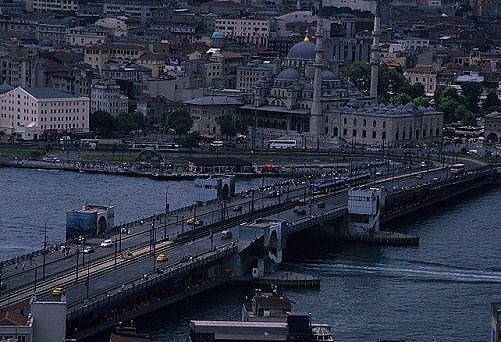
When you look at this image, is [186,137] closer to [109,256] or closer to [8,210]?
[8,210]

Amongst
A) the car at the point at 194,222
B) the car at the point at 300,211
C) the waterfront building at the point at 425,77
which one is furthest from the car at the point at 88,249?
the waterfront building at the point at 425,77

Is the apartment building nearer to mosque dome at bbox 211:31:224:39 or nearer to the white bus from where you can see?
mosque dome at bbox 211:31:224:39

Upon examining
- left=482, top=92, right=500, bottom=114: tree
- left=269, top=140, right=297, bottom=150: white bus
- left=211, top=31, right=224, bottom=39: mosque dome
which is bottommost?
left=269, top=140, right=297, bottom=150: white bus

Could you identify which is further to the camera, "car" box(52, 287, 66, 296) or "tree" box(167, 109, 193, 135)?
"tree" box(167, 109, 193, 135)

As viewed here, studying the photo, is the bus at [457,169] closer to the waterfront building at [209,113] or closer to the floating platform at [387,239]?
the floating platform at [387,239]

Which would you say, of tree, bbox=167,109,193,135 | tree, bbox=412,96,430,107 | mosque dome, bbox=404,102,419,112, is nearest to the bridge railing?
tree, bbox=167,109,193,135

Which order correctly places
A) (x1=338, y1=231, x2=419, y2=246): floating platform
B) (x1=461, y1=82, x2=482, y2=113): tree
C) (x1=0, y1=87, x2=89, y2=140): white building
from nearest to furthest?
1. (x1=338, y1=231, x2=419, y2=246): floating platform
2. (x1=0, y1=87, x2=89, y2=140): white building
3. (x1=461, y1=82, x2=482, y2=113): tree
